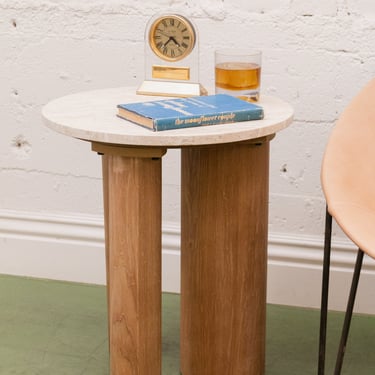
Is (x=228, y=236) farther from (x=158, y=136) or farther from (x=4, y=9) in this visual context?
(x=4, y=9)

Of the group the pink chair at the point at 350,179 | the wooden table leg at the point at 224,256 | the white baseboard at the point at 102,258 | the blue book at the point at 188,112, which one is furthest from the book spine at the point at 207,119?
the white baseboard at the point at 102,258

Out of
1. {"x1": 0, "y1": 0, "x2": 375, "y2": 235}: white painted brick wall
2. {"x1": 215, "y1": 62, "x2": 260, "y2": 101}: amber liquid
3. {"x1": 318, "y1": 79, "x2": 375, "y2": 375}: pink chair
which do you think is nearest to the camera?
{"x1": 318, "y1": 79, "x2": 375, "y2": 375}: pink chair

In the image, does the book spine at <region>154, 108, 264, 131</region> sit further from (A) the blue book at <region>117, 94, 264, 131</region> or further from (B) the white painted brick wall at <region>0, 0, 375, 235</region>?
(B) the white painted brick wall at <region>0, 0, 375, 235</region>

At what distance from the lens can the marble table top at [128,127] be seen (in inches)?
57.3

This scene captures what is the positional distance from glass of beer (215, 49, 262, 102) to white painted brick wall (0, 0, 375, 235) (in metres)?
0.43

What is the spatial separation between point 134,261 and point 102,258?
0.88m

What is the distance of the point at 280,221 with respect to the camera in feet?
7.46

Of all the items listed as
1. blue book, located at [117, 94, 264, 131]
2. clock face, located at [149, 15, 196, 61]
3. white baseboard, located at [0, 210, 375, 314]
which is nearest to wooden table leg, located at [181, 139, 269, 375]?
blue book, located at [117, 94, 264, 131]

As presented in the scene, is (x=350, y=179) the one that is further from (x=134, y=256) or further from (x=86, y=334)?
(x=86, y=334)

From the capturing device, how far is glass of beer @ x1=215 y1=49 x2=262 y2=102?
171 centimetres

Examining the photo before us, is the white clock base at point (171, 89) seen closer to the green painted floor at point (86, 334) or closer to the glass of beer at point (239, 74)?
the glass of beer at point (239, 74)

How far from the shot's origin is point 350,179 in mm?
1698

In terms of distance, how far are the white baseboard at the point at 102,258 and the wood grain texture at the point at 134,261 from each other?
744 mm

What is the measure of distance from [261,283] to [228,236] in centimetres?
15
